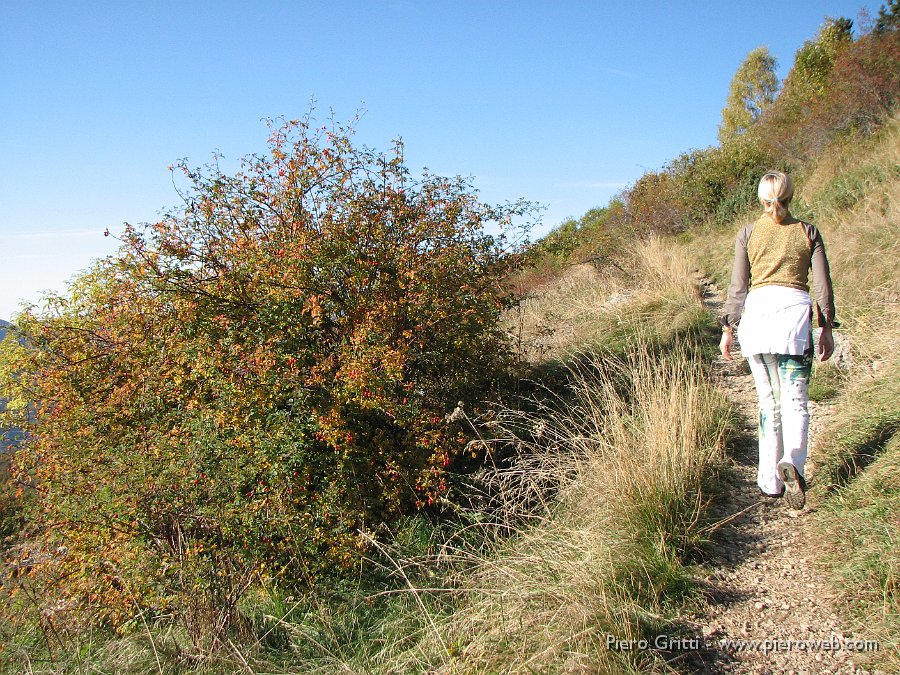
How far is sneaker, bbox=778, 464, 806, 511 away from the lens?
11.0 feet

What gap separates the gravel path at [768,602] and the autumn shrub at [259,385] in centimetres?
227

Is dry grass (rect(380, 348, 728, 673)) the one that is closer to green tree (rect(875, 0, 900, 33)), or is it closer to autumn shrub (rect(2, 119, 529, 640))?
autumn shrub (rect(2, 119, 529, 640))

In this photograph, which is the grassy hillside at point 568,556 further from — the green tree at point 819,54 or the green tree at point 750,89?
the green tree at point 750,89

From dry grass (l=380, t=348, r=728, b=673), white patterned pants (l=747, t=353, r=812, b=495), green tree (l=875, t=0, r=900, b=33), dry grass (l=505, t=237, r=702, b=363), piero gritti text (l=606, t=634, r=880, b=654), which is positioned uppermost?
green tree (l=875, t=0, r=900, b=33)

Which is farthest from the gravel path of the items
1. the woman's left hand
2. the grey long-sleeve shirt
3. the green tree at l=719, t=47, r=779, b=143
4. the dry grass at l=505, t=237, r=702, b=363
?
the green tree at l=719, t=47, r=779, b=143

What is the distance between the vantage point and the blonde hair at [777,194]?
11.2ft

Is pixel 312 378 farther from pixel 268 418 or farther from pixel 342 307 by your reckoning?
pixel 342 307

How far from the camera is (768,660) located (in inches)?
96.4

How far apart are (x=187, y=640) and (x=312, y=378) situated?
6.44ft

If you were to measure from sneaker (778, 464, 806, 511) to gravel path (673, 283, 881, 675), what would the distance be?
0.06m

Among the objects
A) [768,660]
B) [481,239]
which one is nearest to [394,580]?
[768,660]

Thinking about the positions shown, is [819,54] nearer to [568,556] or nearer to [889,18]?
[889,18]

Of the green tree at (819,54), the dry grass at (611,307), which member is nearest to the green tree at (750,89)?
the green tree at (819,54)

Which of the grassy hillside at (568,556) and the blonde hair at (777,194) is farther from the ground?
the blonde hair at (777,194)
